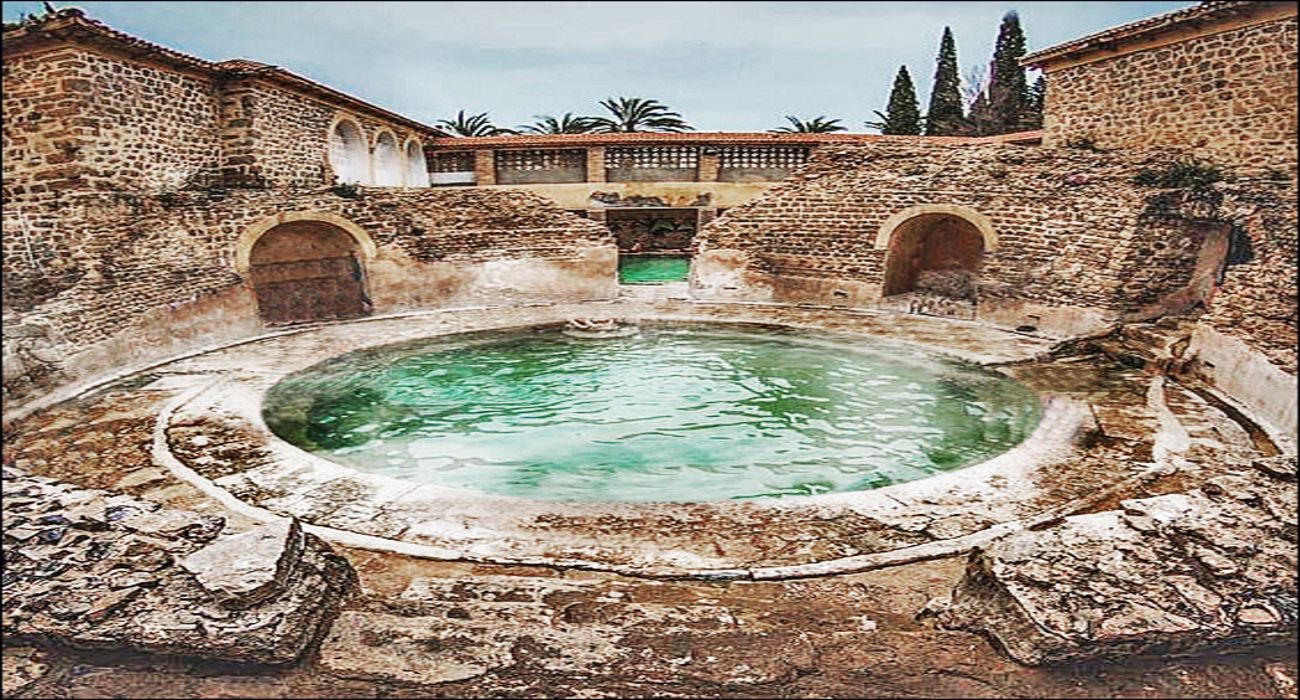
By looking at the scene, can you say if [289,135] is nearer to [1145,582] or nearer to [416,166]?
[416,166]

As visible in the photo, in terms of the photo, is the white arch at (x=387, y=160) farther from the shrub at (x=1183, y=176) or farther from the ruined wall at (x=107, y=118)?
the shrub at (x=1183, y=176)

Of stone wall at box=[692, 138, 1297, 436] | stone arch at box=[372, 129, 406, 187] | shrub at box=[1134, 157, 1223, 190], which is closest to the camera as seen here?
stone wall at box=[692, 138, 1297, 436]

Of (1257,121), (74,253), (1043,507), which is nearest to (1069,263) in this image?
(1257,121)

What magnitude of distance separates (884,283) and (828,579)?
1087cm

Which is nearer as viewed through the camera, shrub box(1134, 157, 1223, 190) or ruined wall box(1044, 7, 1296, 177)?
ruined wall box(1044, 7, 1296, 177)

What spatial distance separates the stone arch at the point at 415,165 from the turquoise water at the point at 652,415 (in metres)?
12.4

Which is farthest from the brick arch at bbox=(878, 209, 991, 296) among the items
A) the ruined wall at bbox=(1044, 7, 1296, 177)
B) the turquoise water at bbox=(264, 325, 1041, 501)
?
the turquoise water at bbox=(264, 325, 1041, 501)

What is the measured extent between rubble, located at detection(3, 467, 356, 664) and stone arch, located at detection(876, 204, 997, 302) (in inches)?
487

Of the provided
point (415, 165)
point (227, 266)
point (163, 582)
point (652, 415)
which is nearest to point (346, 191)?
point (227, 266)

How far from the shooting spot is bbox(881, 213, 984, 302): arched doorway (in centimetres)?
1506

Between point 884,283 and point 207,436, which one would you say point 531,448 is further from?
point 884,283

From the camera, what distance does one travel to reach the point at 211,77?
12773 mm

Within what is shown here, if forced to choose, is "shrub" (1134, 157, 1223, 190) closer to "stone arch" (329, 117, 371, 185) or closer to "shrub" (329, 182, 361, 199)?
"shrub" (329, 182, 361, 199)

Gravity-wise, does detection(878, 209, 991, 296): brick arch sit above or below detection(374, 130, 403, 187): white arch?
below
